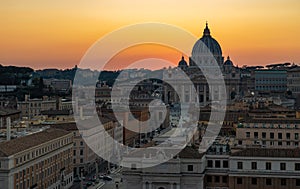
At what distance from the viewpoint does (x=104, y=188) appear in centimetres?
3350

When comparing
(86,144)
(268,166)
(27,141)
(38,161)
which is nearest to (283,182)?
(268,166)

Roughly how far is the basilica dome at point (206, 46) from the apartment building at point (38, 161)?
70001mm

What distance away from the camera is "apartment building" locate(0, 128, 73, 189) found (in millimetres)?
25609

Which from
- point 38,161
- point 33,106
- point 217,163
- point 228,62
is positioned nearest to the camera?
point 217,163

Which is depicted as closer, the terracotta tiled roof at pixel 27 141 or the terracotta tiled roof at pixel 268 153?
the terracotta tiled roof at pixel 268 153

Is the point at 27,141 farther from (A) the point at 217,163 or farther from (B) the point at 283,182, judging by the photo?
(B) the point at 283,182

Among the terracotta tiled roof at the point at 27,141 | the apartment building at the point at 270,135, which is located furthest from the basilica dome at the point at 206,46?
the apartment building at the point at 270,135

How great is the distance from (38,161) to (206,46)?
254ft

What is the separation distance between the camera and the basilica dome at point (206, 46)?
4067 inches

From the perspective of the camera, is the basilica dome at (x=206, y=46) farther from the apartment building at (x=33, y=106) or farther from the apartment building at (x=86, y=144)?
the apartment building at (x=86, y=144)

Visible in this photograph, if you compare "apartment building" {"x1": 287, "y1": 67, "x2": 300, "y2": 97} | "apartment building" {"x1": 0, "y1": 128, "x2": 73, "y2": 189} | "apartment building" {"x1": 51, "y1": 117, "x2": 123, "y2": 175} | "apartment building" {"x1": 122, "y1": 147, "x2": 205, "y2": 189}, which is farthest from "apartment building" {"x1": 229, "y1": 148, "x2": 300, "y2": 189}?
"apartment building" {"x1": 287, "y1": 67, "x2": 300, "y2": 97}

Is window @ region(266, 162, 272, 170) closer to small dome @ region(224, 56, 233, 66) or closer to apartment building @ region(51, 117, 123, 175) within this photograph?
apartment building @ region(51, 117, 123, 175)

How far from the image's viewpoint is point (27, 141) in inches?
1126

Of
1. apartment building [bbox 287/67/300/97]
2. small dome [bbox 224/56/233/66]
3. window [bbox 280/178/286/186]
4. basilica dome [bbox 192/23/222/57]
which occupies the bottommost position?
window [bbox 280/178/286/186]
